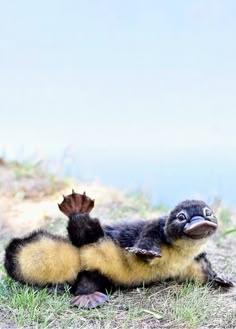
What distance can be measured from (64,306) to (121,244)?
0.40 m

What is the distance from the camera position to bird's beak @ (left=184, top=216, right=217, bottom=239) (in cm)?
260

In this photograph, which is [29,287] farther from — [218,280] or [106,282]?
[218,280]

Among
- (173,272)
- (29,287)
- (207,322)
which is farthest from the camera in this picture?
(173,272)

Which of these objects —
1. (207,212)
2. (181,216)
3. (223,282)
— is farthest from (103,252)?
(223,282)

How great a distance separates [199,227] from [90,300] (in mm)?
524

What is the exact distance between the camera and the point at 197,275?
2.87 meters

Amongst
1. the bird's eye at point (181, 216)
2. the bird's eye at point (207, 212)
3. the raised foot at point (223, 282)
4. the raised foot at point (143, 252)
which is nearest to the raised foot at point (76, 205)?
the raised foot at point (143, 252)

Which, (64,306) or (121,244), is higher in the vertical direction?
(121,244)

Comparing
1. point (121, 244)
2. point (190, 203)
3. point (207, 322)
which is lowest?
point (207, 322)

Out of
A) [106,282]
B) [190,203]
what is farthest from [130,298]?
[190,203]

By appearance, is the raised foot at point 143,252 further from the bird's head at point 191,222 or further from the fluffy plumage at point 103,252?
the bird's head at point 191,222

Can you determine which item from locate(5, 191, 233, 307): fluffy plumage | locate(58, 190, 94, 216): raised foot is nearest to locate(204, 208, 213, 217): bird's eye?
locate(5, 191, 233, 307): fluffy plumage

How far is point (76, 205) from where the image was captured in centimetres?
275

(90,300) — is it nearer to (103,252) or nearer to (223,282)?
(103,252)
